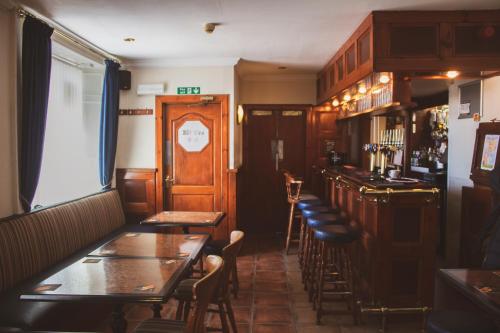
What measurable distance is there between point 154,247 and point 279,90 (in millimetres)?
4504

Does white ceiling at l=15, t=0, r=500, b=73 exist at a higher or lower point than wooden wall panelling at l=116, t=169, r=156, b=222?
higher

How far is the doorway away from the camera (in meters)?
7.00

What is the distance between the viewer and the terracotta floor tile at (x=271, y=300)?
3.96 metres

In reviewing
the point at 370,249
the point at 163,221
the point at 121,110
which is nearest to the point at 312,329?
the point at 370,249

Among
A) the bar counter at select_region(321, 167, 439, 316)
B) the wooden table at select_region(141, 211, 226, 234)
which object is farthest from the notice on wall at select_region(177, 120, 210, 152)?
the bar counter at select_region(321, 167, 439, 316)

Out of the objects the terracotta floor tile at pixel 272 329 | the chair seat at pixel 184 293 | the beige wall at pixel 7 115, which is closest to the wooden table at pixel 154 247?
the chair seat at pixel 184 293

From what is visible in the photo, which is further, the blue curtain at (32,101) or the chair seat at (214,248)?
the chair seat at (214,248)

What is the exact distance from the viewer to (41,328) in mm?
2664

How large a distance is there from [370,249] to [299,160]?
3445 millimetres

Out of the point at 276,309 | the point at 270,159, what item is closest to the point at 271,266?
the point at 276,309

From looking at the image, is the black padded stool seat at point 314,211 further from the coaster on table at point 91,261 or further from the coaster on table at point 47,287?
the coaster on table at point 47,287

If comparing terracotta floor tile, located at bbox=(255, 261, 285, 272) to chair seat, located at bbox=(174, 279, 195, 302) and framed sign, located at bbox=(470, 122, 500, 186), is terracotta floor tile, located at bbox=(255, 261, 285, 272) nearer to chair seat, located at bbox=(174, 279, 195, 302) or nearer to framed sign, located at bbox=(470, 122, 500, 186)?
chair seat, located at bbox=(174, 279, 195, 302)

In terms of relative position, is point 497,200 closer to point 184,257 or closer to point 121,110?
point 184,257

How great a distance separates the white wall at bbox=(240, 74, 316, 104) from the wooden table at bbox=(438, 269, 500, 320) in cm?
495
